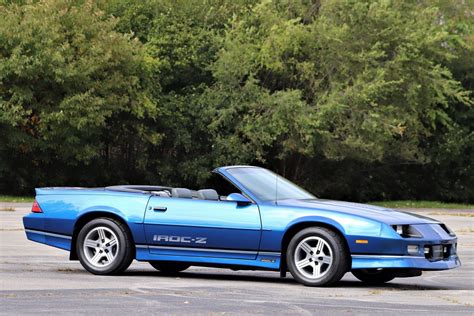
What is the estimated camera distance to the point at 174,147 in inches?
1999

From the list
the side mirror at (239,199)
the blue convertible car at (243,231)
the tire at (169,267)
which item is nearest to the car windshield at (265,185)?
the blue convertible car at (243,231)

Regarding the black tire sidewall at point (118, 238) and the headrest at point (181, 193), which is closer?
the black tire sidewall at point (118, 238)

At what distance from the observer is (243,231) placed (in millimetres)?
13492

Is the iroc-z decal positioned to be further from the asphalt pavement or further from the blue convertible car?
the asphalt pavement

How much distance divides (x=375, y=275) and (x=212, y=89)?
3688cm

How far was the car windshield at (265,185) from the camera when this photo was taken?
13.9 m

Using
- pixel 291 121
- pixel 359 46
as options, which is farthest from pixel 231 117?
pixel 359 46

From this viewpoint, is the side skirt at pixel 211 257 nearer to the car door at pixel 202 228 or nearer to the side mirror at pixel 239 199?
the car door at pixel 202 228

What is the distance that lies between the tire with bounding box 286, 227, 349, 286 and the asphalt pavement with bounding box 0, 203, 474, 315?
0.16 meters

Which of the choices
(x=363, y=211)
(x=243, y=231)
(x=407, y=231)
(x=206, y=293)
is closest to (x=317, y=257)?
(x=363, y=211)

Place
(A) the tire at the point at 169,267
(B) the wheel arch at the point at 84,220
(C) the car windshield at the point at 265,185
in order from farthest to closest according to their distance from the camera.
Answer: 1. (A) the tire at the point at 169,267
2. (B) the wheel arch at the point at 84,220
3. (C) the car windshield at the point at 265,185

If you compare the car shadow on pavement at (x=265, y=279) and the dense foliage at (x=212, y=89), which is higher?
the dense foliage at (x=212, y=89)

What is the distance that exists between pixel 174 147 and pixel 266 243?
37.5 meters

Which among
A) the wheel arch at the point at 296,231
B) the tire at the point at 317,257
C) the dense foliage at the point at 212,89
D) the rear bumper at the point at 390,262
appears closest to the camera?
the rear bumper at the point at 390,262
